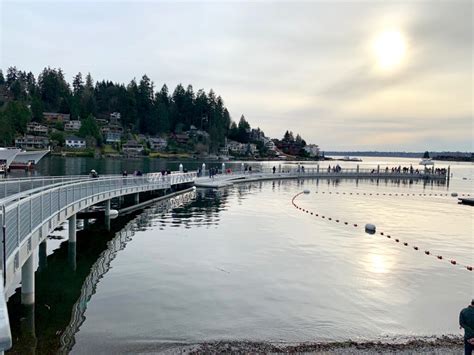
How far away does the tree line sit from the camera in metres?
177

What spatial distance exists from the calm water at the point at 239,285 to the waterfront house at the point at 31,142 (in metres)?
127

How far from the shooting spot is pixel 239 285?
15789 mm

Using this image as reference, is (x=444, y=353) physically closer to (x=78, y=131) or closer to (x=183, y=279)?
(x=183, y=279)

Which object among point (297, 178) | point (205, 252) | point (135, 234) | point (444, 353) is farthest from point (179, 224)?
point (297, 178)

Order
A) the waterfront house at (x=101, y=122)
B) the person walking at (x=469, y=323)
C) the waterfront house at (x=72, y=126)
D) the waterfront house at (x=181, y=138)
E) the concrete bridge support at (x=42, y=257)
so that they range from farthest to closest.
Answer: the waterfront house at (x=181, y=138)
the waterfront house at (x=101, y=122)
the waterfront house at (x=72, y=126)
the concrete bridge support at (x=42, y=257)
the person walking at (x=469, y=323)

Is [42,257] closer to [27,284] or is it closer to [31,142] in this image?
[27,284]

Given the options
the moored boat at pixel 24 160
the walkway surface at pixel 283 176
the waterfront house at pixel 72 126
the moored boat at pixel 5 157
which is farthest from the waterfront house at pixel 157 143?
the moored boat at pixel 5 157

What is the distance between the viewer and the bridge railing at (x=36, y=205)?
9875 millimetres

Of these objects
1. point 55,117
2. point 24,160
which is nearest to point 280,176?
point 24,160

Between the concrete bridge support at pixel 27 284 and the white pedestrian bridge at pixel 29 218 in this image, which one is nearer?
the white pedestrian bridge at pixel 29 218

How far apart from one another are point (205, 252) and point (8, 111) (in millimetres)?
143995

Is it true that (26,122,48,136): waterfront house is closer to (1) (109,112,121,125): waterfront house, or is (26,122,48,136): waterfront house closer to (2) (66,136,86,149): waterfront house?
(2) (66,136,86,149): waterfront house

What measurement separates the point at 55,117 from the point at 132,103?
31.4 meters

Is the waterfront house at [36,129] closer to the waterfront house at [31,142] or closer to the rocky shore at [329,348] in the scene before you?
the waterfront house at [31,142]
